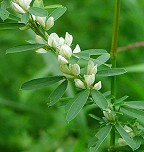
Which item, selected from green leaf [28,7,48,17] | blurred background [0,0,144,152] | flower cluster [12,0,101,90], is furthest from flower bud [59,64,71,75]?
blurred background [0,0,144,152]

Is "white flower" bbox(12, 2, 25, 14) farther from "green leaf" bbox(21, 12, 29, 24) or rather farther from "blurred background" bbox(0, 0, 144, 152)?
"blurred background" bbox(0, 0, 144, 152)

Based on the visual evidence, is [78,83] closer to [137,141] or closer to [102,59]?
[102,59]

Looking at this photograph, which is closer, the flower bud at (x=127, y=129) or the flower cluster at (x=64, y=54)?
the flower cluster at (x=64, y=54)

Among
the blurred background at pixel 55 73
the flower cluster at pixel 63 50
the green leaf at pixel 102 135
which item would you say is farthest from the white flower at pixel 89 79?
the blurred background at pixel 55 73

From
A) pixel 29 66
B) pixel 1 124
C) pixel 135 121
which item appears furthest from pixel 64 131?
pixel 135 121

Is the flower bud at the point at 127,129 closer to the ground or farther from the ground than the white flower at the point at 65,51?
closer to the ground

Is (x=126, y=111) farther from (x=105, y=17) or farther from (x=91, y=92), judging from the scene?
(x=105, y=17)

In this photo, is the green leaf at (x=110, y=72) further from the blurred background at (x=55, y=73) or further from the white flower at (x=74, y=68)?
the blurred background at (x=55, y=73)
